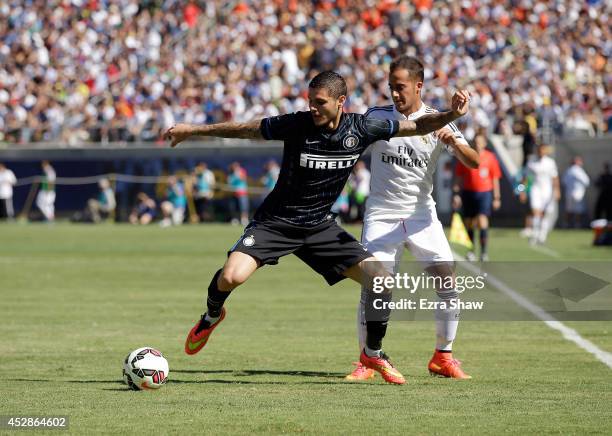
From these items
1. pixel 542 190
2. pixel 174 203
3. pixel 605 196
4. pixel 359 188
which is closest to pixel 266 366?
pixel 542 190

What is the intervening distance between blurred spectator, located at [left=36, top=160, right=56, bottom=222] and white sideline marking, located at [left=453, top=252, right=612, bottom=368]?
25073 millimetres

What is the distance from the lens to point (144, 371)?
900 cm

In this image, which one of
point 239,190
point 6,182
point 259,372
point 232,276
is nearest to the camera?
point 232,276

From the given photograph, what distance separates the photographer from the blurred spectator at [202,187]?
3919cm

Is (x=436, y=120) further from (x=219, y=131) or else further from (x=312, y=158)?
(x=219, y=131)

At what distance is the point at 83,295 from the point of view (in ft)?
56.0

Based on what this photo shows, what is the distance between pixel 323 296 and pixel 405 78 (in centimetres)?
794

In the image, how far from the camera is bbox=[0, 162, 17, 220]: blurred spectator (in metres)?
40.8

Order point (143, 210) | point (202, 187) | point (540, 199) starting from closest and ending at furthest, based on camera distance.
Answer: point (540, 199), point (202, 187), point (143, 210)

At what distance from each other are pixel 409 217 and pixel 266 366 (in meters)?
1.78

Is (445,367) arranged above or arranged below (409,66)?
below

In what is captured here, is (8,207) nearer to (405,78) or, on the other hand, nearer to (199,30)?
(199,30)

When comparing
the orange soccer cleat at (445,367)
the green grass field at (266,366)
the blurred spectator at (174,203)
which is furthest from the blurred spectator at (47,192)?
the orange soccer cleat at (445,367)

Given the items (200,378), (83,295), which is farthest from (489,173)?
(200,378)
